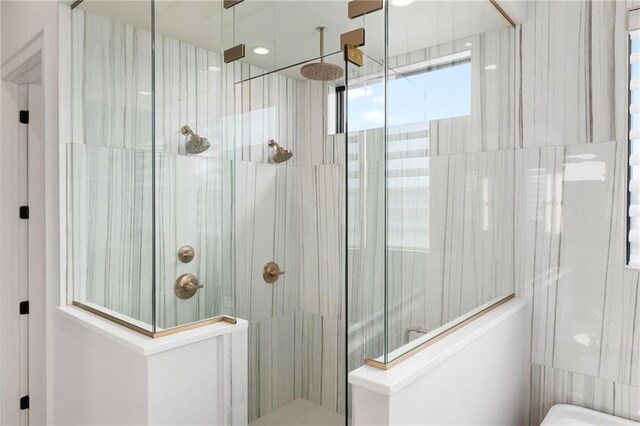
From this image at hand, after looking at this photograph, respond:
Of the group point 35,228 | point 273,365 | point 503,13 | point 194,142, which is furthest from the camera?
point 35,228

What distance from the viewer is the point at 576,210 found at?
156 centimetres

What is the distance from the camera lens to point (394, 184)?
1.04m

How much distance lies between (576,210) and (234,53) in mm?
1360

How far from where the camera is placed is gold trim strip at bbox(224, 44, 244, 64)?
1.42 meters

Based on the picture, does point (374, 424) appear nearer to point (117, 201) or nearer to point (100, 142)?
point (117, 201)

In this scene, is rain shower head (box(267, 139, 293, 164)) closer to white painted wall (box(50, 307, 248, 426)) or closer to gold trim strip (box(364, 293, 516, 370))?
white painted wall (box(50, 307, 248, 426))

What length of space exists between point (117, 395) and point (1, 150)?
172 centimetres

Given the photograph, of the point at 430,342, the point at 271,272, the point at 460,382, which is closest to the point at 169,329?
the point at 271,272

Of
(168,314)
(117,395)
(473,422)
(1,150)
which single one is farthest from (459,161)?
(1,150)

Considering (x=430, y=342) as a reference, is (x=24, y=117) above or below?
above

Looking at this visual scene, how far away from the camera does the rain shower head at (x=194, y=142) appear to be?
53.5 inches

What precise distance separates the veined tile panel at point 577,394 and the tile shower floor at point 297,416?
875 mm

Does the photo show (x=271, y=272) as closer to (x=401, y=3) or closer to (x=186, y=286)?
(x=186, y=286)

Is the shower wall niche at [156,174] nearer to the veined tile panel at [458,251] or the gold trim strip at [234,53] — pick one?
the gold trim strip at [234,53]
